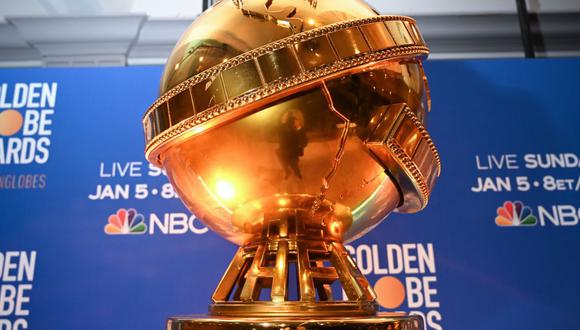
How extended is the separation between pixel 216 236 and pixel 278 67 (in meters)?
0.49

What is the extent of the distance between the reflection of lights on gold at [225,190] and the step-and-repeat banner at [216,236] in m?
0.39

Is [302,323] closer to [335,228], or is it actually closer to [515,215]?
[335,228]

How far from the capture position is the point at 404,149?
1.43ft

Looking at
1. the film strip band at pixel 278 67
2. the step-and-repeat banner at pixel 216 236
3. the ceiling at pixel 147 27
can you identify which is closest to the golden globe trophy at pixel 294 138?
the film strip band at pixel 278 67

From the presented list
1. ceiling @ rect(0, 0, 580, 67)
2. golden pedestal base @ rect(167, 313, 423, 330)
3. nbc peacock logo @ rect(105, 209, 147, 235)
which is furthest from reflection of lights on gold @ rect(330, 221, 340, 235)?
ceiling @ rect(0, 0, 580, 67)

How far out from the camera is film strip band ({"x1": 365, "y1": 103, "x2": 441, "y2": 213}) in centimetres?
42

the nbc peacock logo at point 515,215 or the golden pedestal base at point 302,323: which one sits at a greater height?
the nbc peacock logo at point 515,215

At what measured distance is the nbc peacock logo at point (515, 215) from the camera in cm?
82

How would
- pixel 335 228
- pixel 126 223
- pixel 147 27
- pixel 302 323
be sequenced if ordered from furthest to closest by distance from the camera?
pixel 147 27
pixel 126 223
pixel 335 228
pixel 302 323

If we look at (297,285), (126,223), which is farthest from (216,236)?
(297,285)

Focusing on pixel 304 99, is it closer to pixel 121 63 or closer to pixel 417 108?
pixel 417 108

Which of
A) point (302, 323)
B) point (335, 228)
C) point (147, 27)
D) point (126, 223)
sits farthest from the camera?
point (147, 27)

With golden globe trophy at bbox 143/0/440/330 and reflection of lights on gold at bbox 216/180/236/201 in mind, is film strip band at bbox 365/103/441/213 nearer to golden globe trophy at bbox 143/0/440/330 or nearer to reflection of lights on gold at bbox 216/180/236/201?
golden globe trophy at bbox 143/0/440/330

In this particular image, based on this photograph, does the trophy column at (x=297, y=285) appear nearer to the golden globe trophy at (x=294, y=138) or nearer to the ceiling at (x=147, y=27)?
the golden globe trophy at (x=294, y=138)
